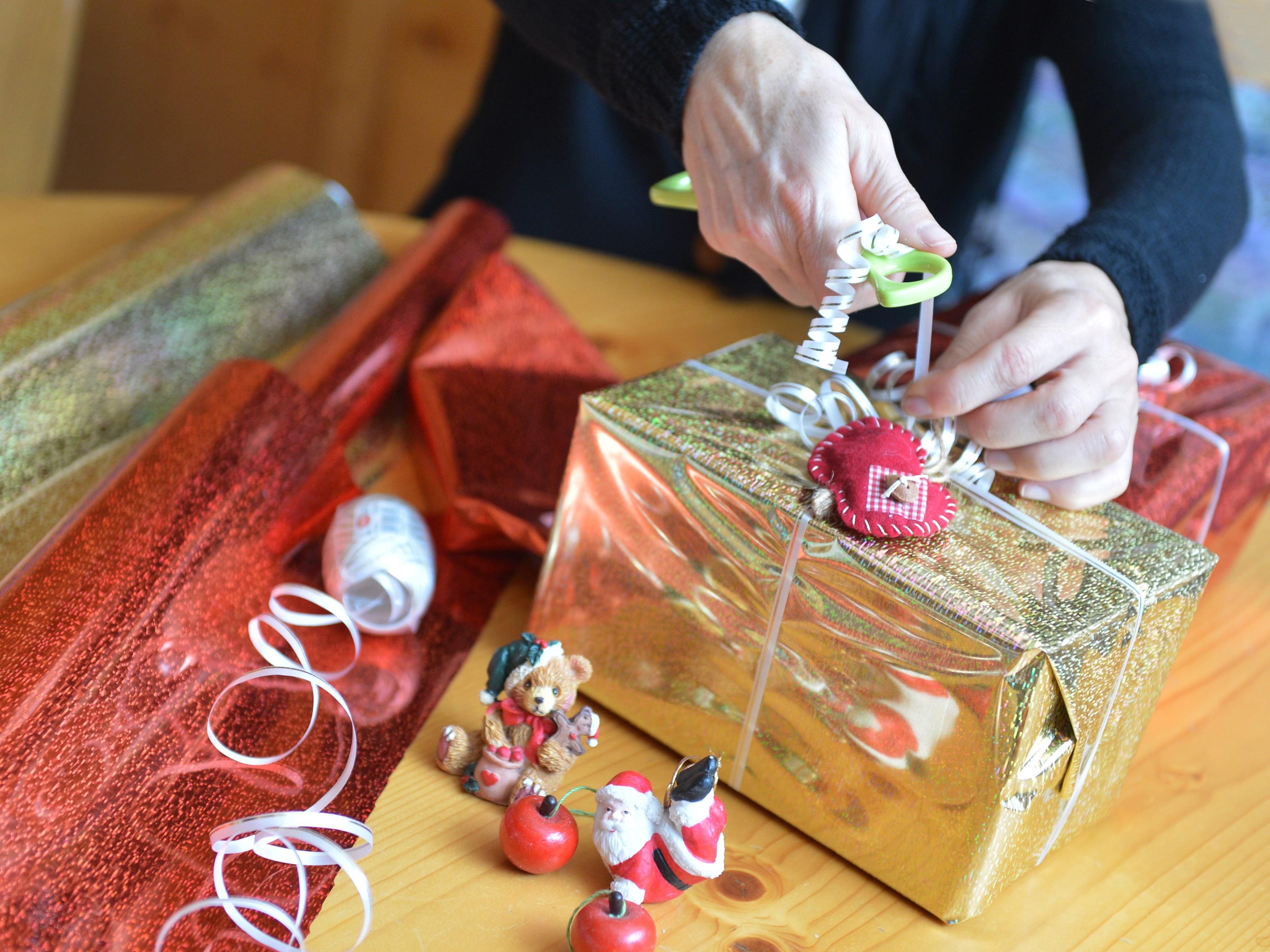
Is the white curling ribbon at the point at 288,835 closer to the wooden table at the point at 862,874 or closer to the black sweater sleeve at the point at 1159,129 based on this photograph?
the wooden table at the point at 862,874

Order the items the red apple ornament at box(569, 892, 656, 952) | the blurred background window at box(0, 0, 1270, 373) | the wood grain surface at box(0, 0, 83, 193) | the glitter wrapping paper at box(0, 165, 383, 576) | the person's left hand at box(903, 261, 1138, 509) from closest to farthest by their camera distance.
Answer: the red apple ornament at box(569, 892, 656, 952) → the person's left hand at box(903, 261, 1138, 509) → the glitter wrapping paper at box(0, 165, 383, 576) → the wood grain surface at box(0, 0, 83, 193) → the blurred background window at box(0, 0, 1270, 373)

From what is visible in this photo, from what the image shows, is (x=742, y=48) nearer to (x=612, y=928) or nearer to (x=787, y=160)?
(x=787, y=160)

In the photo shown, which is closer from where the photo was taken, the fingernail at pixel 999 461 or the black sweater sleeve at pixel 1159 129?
the fingernail at pixel 999 461

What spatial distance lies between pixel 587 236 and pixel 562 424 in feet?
1.63

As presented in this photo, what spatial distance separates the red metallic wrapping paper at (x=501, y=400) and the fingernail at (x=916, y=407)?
0.23 m

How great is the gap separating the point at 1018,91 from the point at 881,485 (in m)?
0.45

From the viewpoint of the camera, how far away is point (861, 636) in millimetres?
489

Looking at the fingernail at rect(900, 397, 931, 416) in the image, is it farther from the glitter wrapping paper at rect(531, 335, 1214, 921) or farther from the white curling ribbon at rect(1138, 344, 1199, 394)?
the white curling ribbon at rect(1138, 344, 1199, 394)

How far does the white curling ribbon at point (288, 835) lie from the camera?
16.8 inches

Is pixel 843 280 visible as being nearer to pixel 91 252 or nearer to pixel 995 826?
pixel 995 826

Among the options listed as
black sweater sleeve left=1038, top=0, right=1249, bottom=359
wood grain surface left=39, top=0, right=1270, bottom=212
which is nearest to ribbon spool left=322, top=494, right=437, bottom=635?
black sweater sleeve left=1038, top=0, right=1249, bottom=359

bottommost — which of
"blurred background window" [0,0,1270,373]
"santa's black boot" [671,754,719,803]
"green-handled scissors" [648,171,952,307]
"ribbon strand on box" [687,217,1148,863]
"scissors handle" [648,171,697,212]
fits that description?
"blurred background window" [0,0,1270,373]

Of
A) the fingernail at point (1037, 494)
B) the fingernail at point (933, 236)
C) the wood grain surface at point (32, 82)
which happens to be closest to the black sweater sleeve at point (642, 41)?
the fingernail at point (933, 236)

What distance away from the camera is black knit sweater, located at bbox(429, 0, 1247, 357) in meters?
0.60
